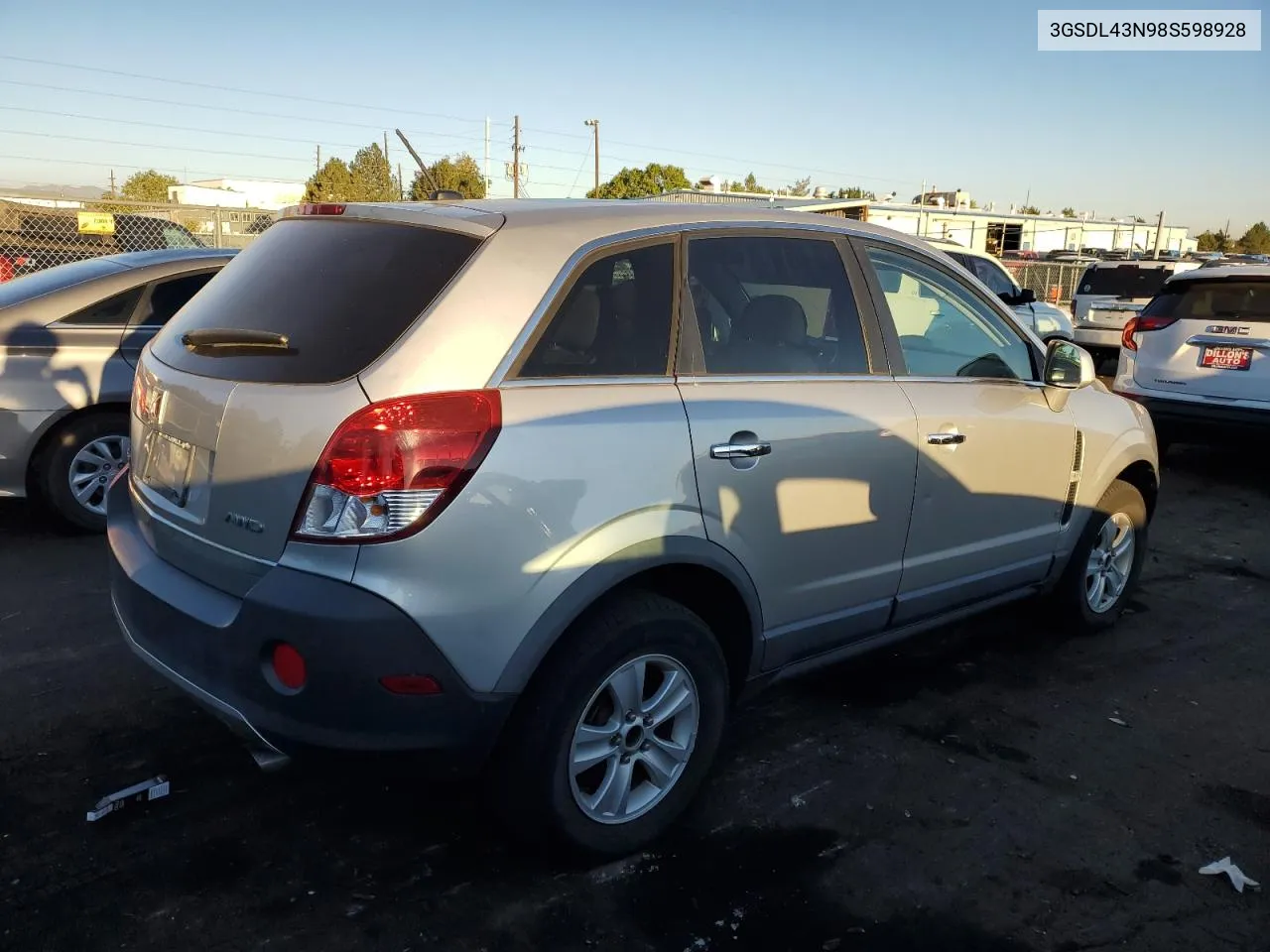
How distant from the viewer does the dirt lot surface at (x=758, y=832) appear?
2559mm

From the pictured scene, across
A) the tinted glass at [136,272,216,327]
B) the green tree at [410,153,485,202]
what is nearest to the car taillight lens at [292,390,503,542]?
the tinted glass at [136,272,216,327]

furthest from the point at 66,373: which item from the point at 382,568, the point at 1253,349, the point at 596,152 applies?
the point at 596,152

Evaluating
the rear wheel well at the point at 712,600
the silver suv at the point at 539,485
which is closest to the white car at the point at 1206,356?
the silver suv at the point at 539,485

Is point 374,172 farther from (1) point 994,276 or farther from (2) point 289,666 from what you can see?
(2) point 289,666

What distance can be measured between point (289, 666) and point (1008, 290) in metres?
11.7

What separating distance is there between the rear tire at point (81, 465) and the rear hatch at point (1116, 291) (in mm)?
13210

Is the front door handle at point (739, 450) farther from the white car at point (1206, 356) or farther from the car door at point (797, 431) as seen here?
the white car at point (1206, 356)

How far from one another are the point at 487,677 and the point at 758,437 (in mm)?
1075

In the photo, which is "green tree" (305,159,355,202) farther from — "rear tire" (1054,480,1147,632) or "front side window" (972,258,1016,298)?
"rear tire" (1054,480,1147,632)

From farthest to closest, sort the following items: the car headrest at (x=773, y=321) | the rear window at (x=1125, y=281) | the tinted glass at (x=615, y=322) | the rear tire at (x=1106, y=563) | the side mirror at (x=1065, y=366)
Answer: the rear window at (x=1125, y=281) → the rear tire at (x=1106, y=563) → the side mirror at (x=1065, y=366) → the car headrest at (x=773, y=321) → the tinted glass at (x=615, y=322)

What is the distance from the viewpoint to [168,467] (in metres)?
2.81

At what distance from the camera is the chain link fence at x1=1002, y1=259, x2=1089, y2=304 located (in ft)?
85.5

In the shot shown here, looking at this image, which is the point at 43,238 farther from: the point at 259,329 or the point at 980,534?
the point at 980,534

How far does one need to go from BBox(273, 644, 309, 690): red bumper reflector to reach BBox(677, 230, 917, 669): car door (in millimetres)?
1142
